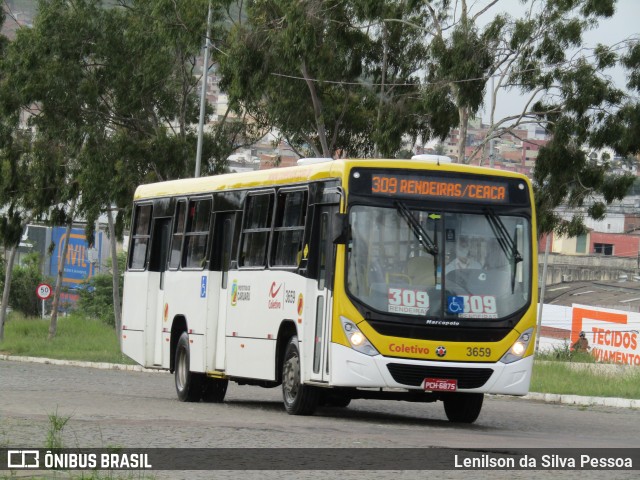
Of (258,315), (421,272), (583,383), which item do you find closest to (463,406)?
(421,272)

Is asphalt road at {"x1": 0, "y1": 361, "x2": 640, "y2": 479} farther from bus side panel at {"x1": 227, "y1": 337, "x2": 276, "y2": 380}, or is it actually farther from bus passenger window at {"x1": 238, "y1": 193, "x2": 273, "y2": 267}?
bus passenger window at {"x1": 238, "y1": 193, "x2": 273, "y2": 267}

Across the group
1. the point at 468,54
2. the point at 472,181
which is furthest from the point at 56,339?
the point at 472,181

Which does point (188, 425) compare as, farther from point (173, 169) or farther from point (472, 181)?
point (173, 169)

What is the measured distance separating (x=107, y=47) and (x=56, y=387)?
26344 mm

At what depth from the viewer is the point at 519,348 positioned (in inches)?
640

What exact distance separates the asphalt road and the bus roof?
287cm

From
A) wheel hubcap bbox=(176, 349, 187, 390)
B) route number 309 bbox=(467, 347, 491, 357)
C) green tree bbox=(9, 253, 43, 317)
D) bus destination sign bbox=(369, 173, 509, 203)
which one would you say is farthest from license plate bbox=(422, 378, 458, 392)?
green tree bbox=(9, 253, 43, 317)

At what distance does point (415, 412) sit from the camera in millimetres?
20078

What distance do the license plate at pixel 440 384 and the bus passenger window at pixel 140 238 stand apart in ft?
27.4

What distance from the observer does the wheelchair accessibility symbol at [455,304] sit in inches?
628

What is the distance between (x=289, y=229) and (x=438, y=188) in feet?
6.88

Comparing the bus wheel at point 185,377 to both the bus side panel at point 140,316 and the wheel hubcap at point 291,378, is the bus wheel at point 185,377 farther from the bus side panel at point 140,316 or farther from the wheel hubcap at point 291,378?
the wheel hubcap at point 291,378

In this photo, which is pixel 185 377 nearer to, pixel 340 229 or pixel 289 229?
pixel 289 229

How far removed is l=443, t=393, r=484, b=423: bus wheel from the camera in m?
17.1
